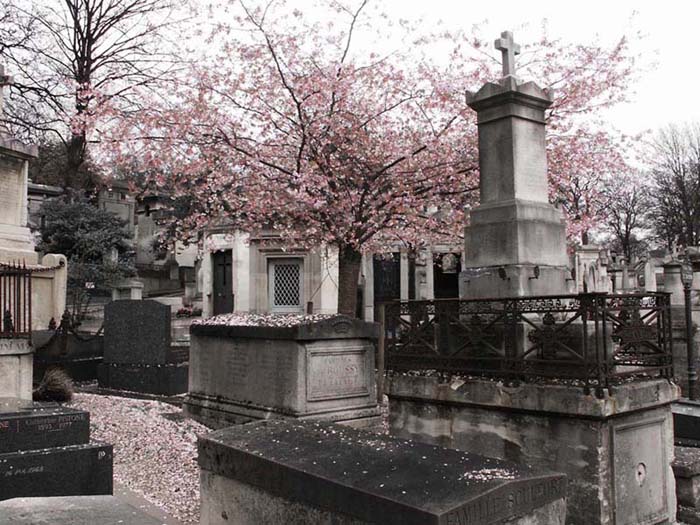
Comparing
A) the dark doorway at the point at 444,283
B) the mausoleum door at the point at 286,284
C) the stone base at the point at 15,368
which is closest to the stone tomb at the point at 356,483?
the stone base at the point at 15,368

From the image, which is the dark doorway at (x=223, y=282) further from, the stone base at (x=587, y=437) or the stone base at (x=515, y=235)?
the stone base at (x=587, y=437)

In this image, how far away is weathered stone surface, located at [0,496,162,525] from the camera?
3.17 meters

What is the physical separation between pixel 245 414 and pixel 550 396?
473 cm

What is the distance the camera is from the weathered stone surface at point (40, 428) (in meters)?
4.79

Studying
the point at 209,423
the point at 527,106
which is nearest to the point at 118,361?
the point at 209,423

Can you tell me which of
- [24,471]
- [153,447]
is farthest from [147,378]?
[24,471]

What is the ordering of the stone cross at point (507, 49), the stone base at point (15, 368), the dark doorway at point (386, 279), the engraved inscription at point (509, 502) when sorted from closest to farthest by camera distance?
1. the engraved inscription at point (509, 502)
2. the stone cross at point (507, 49)
3. the stone base at point (15, 368)
4. the dark doorway at point (386, 279)

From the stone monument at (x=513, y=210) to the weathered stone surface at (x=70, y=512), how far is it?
13.5 ft

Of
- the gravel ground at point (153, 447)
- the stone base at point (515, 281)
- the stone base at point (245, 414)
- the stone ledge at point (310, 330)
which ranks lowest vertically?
the gravel ground at point (153, 447)

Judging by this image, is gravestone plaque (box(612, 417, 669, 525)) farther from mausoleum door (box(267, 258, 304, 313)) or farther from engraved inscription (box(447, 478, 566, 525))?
mausoleum door (box(267, 258, 304, 313))

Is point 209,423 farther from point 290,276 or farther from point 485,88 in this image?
point 290,276

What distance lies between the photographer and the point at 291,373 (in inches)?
310

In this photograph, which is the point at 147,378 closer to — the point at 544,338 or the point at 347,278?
the point at 347,278

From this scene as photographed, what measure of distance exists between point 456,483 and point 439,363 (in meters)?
3.16
